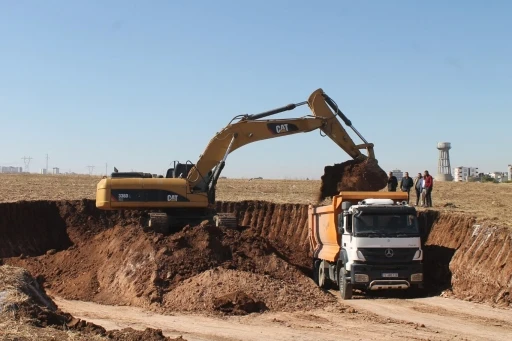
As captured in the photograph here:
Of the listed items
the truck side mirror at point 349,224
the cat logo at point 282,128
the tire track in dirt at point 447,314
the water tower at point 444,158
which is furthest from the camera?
the water tower at point 444,158

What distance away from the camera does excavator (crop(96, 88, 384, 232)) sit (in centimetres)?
2206

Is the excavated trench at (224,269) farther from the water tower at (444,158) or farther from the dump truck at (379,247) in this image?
the water tower at (444,158)

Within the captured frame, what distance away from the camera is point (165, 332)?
13.8 meters

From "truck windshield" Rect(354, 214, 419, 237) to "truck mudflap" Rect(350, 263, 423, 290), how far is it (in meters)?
0.85

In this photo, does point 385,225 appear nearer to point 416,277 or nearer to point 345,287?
point 416,277

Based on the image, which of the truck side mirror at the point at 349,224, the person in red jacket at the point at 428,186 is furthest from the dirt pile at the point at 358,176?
the person in red jacket at the point at 428,186

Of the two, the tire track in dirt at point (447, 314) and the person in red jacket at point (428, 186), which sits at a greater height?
the person in red jacket at point (428, 186)

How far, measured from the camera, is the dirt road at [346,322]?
13.5m

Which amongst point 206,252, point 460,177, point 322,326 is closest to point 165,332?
point 322,326

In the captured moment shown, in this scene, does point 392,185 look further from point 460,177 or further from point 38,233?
point 460,177

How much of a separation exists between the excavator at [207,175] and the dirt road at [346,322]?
5097 millimetres

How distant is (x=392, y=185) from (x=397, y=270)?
9339mm

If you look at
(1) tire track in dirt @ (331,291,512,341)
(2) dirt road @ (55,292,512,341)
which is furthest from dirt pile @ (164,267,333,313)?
(1) tire track in dirt @ (331,291,512,341)

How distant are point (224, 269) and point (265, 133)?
594cm
